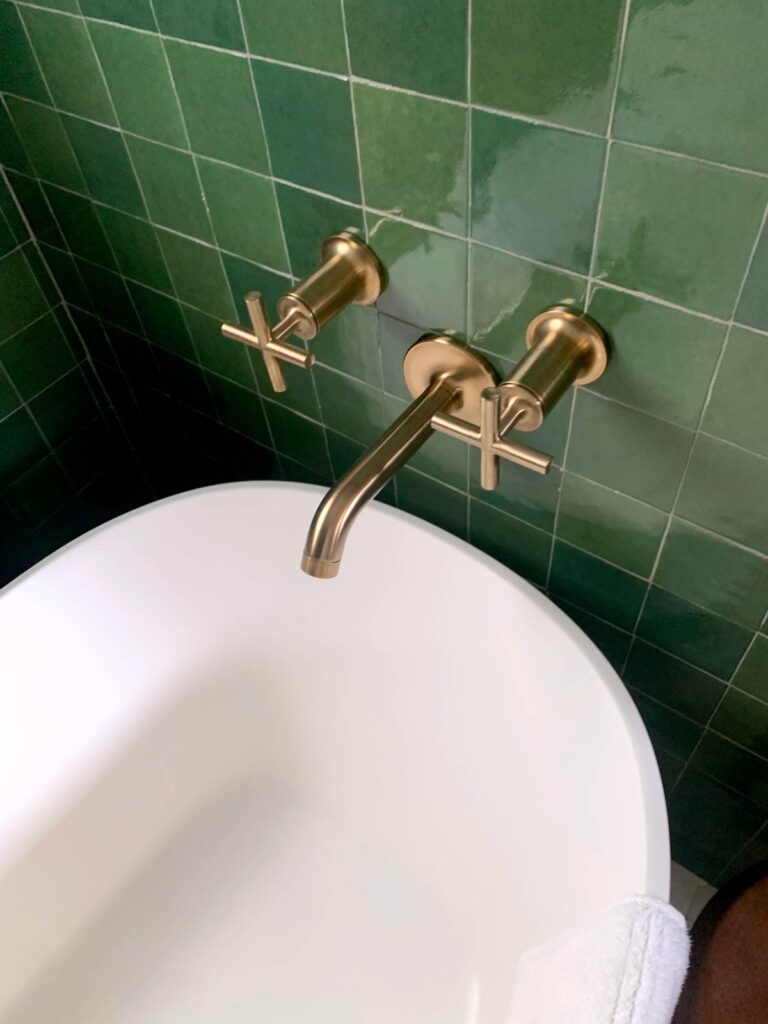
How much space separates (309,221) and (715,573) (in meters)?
0.58

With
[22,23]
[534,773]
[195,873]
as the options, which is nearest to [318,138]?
[22,23]

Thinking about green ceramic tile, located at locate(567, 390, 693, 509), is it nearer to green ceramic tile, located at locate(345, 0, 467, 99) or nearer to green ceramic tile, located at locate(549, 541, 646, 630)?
→ green ceramic tile, located at locate(549, 541, 646, 630)

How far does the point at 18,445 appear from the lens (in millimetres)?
1262

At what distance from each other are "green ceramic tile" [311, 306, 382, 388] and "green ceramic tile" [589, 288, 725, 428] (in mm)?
290

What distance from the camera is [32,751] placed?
1.07 m

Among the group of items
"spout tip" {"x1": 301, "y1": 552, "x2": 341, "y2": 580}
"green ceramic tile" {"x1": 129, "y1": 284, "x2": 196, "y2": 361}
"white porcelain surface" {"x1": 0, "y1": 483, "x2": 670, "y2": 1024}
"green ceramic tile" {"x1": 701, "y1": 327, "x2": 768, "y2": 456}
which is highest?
"green ceramic tile" {"x1": 701, "y1": 327, "x2": 768, "y2": 456}

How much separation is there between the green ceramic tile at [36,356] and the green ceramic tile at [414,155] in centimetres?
73

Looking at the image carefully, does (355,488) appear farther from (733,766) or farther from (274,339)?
(733,766)

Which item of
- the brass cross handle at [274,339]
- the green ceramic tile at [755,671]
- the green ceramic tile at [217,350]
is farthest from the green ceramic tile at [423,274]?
the green ceramic tile at [755,671]

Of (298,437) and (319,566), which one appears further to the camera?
(298,437)

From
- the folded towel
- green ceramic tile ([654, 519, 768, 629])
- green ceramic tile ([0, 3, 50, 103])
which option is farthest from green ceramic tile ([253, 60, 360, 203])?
the folded towel

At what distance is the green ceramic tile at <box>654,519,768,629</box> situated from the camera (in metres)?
0.77

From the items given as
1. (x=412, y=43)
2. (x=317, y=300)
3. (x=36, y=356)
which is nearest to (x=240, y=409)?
(x=36, y=356)

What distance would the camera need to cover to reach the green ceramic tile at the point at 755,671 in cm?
83
